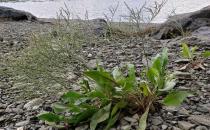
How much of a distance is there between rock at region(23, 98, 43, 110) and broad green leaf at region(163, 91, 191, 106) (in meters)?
1.24

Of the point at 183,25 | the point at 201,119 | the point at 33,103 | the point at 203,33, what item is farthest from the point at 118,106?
the point at 183,25

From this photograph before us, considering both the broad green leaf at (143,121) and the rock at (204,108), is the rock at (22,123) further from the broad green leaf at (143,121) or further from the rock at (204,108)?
the rock at (204,108)

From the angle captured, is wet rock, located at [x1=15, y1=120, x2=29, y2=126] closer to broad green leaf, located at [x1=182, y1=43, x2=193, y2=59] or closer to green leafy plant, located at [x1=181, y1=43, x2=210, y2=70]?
green leafy plant, located at [x1=181, y1=43, x2=210, y2=70]

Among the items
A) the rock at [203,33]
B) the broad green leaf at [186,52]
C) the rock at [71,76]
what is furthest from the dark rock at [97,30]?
the rock at [203,33]

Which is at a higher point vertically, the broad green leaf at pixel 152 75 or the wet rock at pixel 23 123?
the broad green leaf at pixel 152 75

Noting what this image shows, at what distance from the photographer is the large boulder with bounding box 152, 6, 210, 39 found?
7.29 m

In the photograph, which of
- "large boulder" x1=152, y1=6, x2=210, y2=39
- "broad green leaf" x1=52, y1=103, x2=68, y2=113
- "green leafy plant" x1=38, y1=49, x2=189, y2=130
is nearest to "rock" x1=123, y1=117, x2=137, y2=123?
"green leafy plant" x1=38, y1=49, x2=189, y2=130

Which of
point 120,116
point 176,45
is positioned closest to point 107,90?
point 120,116

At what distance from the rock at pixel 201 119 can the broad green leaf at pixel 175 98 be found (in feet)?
0.47

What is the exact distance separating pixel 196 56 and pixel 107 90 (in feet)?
6.03

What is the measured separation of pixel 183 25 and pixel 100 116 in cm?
542

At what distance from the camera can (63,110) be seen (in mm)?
2914

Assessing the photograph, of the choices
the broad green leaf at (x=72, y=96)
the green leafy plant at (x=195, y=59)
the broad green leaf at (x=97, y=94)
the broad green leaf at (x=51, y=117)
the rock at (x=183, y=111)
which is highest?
the green leafy plant at (x=195, y=59)

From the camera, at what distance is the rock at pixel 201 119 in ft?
8.72
